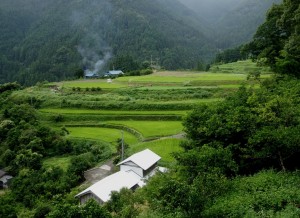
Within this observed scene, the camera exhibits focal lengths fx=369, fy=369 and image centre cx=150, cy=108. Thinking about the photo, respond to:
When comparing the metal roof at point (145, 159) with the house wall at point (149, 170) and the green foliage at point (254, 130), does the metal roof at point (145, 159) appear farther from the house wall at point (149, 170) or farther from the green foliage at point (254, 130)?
the green foliage at point (254, 130)

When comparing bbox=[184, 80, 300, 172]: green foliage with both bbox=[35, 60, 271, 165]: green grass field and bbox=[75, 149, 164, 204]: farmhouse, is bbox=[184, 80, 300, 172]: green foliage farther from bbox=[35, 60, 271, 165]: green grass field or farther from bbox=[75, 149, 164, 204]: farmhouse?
bbox=[35, 60, 271, 165]: green grass field

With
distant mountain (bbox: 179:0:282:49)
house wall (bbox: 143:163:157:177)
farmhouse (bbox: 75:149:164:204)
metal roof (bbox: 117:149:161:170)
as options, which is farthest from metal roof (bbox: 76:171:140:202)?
distant mountain (bbox: 179:0:282:49)

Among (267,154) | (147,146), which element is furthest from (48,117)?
(267,154)

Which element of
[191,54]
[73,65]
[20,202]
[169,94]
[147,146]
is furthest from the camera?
Answer: [191,54]

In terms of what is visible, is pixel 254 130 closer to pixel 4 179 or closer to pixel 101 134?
pixel 101 134

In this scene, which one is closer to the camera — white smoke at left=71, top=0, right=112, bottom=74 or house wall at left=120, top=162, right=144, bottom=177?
house wall at left=120, top=162, right=144, bottom=177

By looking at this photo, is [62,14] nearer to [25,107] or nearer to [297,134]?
[25,107]
